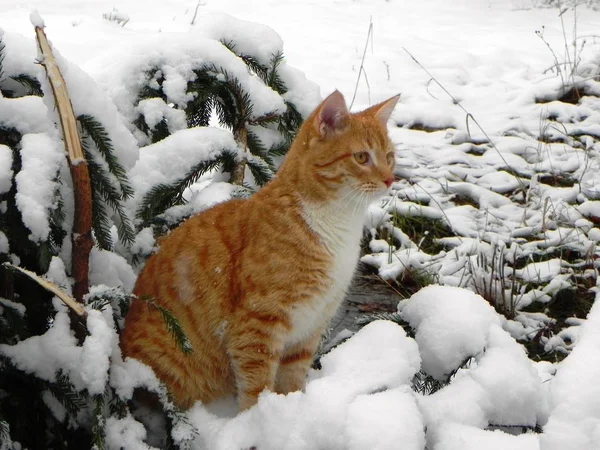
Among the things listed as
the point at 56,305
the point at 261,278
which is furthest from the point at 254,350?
the point at 56,305

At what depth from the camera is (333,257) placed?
7.92ft

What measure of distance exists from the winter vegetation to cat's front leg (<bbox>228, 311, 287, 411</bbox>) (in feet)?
0.58

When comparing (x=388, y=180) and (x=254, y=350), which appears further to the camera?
(x=388, y=180)

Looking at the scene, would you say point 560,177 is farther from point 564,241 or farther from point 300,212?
point 300,212

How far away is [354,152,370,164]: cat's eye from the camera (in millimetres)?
2596

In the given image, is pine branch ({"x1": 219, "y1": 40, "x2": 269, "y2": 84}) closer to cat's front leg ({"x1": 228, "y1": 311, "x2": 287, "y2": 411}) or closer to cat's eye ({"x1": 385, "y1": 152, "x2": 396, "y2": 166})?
cat's eye ({"x1": 385, "y1": 152, "x2": 396, "y2": 166})

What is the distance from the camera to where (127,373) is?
2035 millimetres

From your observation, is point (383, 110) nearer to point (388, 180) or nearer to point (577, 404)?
point (388, 180)

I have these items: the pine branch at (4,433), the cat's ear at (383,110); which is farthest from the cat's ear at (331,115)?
the pine branch at (4,433)

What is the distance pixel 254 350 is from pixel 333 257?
0.40 metres

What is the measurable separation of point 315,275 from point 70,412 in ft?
2.78

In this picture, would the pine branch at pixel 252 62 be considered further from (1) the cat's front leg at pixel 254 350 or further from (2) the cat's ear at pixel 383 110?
(1) the cat's front leg at pixel 254 350

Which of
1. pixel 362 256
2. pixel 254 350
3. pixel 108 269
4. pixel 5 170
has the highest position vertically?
pixel 5 170

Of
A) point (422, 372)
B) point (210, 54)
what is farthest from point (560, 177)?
point (422, 372)
